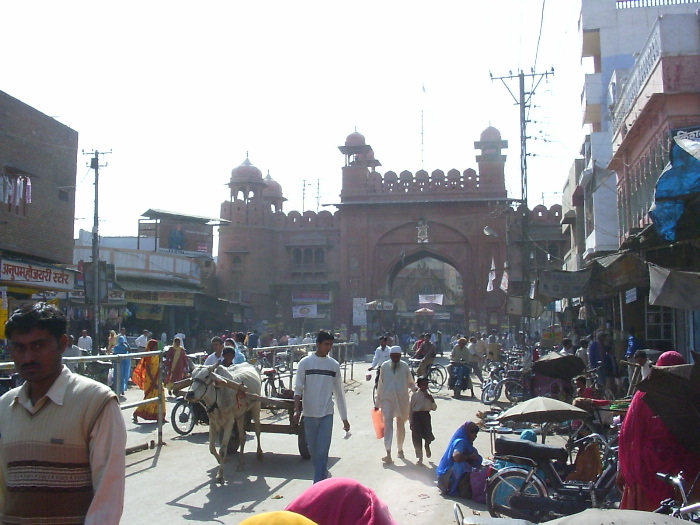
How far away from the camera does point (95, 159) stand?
22.3 meters

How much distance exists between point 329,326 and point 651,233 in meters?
30.7

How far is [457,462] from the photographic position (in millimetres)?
6770

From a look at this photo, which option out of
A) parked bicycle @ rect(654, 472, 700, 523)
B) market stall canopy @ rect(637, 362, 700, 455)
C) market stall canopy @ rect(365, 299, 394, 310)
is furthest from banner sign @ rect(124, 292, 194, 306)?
parked bicycle @ rect(654, 472, 700, 523)

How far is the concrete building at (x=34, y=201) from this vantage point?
Answer: 16.0 metres

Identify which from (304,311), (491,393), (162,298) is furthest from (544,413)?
(304,311)

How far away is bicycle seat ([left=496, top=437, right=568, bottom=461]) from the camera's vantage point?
19.6 ft

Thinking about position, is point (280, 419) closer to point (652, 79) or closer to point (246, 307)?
point (652, 79)

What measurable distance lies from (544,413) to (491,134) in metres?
35.4

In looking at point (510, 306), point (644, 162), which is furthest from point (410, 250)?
point (644, 162)

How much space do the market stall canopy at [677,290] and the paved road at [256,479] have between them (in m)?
2.80

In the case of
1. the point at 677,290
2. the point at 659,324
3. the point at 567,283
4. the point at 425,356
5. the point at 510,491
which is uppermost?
the point at 567,283

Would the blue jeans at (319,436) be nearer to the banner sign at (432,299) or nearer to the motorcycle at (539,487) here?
the motorcycle at (539,487)

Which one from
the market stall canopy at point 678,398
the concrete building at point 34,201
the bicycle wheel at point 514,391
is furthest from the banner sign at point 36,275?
the market stall canopy at point 678,398

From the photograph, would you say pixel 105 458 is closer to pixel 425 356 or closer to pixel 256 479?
pixel 256 479
